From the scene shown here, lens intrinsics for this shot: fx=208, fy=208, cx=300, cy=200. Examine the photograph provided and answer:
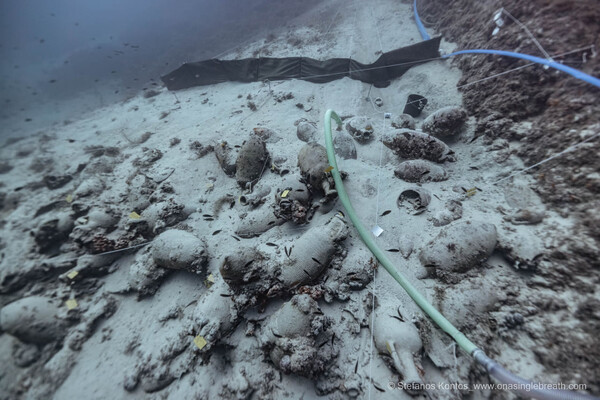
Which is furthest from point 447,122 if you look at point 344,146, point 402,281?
point 402,281

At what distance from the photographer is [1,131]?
12.5 m

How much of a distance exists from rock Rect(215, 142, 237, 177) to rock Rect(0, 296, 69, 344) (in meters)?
4.43

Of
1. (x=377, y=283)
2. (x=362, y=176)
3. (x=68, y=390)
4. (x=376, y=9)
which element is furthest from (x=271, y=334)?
(x=376, y=9)

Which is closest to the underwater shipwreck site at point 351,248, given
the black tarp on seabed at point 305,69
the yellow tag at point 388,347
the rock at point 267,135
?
the yellow tag at point 388,347

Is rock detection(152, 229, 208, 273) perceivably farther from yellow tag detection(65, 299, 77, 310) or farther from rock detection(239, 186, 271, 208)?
yellow tag detection(65, 299, 77, 310)

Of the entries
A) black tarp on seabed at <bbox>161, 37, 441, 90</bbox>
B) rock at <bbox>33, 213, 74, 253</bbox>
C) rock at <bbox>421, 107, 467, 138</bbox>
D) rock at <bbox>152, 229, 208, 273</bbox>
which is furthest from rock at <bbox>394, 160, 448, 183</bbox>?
rock at <bbox>33, 213, 74, 253</bbox>

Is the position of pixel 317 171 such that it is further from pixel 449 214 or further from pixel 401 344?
pixel 401 344

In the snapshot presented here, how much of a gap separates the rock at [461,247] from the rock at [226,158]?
5227mm

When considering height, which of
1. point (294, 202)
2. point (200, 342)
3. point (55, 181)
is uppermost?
point (55, 181)

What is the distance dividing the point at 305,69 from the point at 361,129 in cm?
595

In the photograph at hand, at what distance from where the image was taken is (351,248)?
4027 millimetres

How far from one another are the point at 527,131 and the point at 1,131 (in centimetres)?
2423

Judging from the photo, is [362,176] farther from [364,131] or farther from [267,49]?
[267,49]

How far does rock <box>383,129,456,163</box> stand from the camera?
4859 mm
